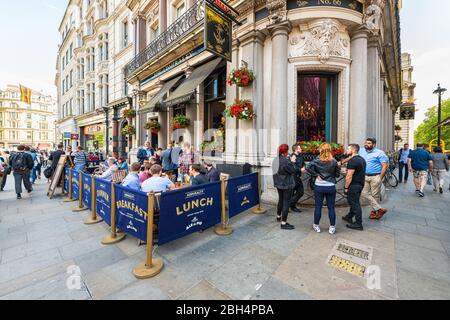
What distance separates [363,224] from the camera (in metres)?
4.96

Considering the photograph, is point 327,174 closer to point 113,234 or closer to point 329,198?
point 329,198

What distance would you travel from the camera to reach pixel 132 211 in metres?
3.51

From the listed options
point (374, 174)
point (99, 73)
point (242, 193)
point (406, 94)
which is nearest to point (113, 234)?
point (242, 193)

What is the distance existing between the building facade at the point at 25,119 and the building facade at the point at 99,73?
55122mm

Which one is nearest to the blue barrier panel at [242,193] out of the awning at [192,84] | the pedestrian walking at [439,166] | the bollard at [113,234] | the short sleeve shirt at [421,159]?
the bollard at [113,234]

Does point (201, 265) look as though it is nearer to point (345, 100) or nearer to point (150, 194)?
point (150, 194)

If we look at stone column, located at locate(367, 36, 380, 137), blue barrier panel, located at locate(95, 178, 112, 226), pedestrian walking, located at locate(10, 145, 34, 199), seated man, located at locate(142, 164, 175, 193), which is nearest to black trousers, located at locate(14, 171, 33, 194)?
pedestrian walking, located at locate(10, 145, 34, 199)

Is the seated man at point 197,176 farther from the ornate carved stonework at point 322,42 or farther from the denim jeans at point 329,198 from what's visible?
the ornate carved stonework at point 322,42

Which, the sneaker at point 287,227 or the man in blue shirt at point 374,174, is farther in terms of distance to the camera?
the man in blue shirt at point 374,174

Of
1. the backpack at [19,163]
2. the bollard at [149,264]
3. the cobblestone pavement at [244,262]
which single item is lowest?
the cobblestone pavement at [244,262]

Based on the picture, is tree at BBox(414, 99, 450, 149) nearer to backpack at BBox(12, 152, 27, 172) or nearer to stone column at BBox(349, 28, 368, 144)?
stone column at BBox(349, 28, 368, 144)

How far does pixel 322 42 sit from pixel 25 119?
10259 cm

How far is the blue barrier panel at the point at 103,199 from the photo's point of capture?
4.32 metres
